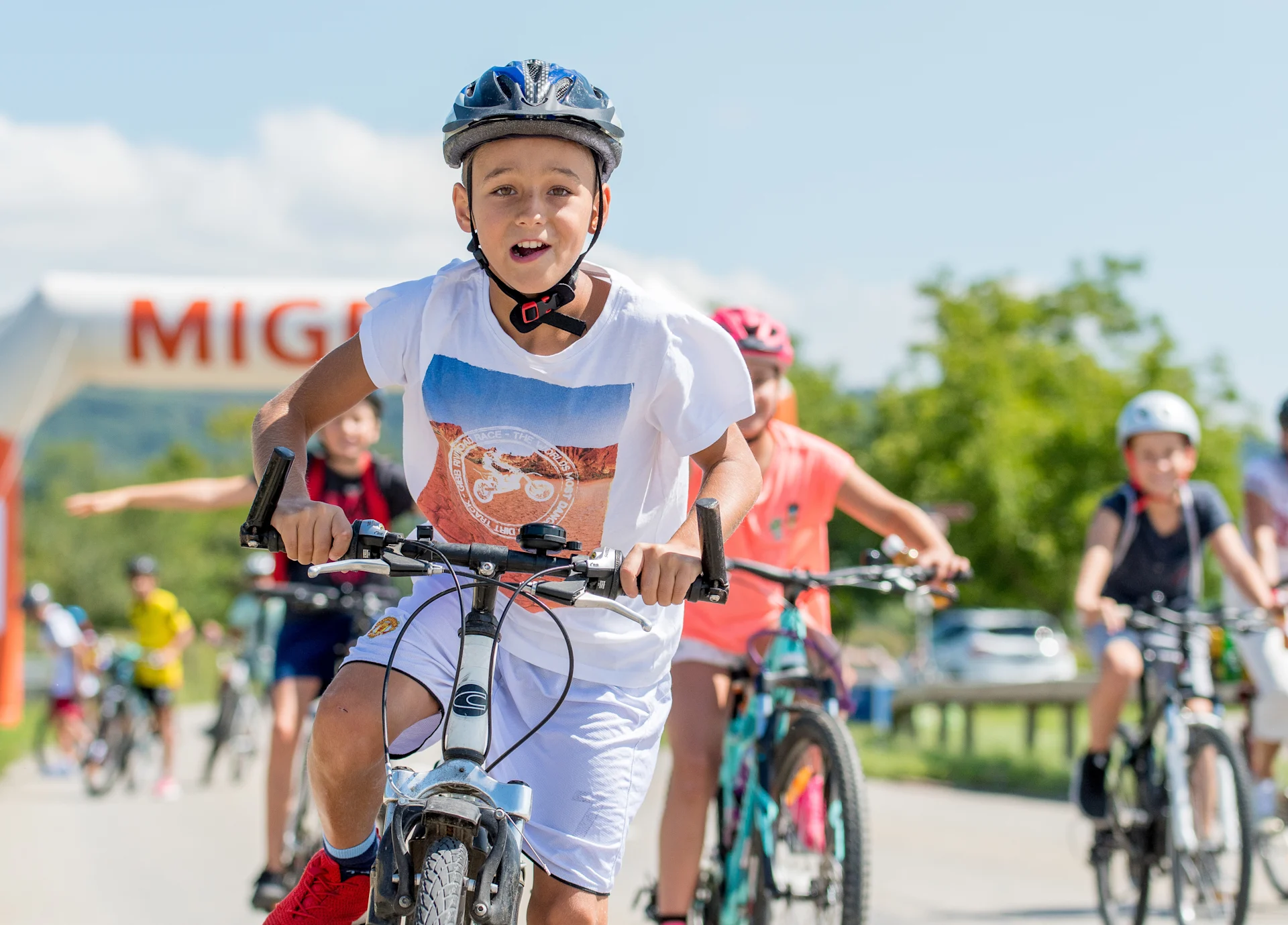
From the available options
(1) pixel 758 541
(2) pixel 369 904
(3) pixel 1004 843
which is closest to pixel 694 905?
(1) pixel 758 541

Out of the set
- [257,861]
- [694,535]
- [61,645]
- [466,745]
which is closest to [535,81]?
[694,535]

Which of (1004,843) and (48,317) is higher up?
(48,317)

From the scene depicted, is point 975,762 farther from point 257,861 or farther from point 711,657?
point 711,657

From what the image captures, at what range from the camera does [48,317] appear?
14.1 m

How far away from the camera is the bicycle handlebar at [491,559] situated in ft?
8.95

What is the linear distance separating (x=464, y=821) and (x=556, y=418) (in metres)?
0.92

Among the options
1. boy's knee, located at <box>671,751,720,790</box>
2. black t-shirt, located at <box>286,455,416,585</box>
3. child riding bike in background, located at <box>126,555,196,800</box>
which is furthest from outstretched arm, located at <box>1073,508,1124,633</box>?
child riding bike in background, located at <box>126,555,196,800</box>

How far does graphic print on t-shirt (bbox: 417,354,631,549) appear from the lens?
10.7 feet

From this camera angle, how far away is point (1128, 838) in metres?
6.14

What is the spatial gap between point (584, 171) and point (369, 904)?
1.51m

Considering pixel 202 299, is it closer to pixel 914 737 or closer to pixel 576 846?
pixel 914 737

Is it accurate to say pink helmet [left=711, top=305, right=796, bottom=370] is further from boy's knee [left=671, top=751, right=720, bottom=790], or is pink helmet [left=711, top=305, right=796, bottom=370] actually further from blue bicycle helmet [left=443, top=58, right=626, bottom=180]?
blue bicycle helmet [left=443, top=58, right=626, bottom=180]

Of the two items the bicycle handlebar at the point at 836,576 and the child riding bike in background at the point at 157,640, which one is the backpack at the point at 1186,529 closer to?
the bicycle handlebar at the point at 836,576

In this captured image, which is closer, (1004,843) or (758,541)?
(758,541)
